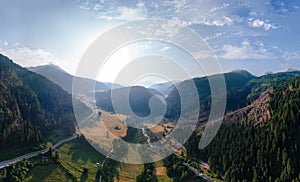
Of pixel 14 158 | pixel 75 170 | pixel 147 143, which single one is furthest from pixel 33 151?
pixel 147 143

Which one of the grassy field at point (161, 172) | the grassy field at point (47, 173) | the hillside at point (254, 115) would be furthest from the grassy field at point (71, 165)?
the hillside at point (254, 115)

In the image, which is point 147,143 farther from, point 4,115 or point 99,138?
point 4,115

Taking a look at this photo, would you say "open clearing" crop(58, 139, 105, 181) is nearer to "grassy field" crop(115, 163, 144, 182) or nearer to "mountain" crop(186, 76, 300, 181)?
"grassy field" crop(115, 163, 144, 182)

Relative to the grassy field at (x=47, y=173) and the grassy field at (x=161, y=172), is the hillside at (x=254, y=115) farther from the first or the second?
the grassy field at (x=47, y=173)

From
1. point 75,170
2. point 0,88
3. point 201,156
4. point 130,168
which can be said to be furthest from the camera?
point 0,88

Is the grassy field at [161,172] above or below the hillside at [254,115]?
below

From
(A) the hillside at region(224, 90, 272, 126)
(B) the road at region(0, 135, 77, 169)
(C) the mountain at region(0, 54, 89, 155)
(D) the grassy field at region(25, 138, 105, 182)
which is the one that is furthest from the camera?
(A) the hillside at region(224, 90, 272, 126)

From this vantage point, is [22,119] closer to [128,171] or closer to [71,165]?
[71,165]

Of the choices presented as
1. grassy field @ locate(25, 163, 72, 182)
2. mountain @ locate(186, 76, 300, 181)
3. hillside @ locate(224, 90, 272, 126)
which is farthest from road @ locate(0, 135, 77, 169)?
hillside @ locate(224, 90, 272, 126)
